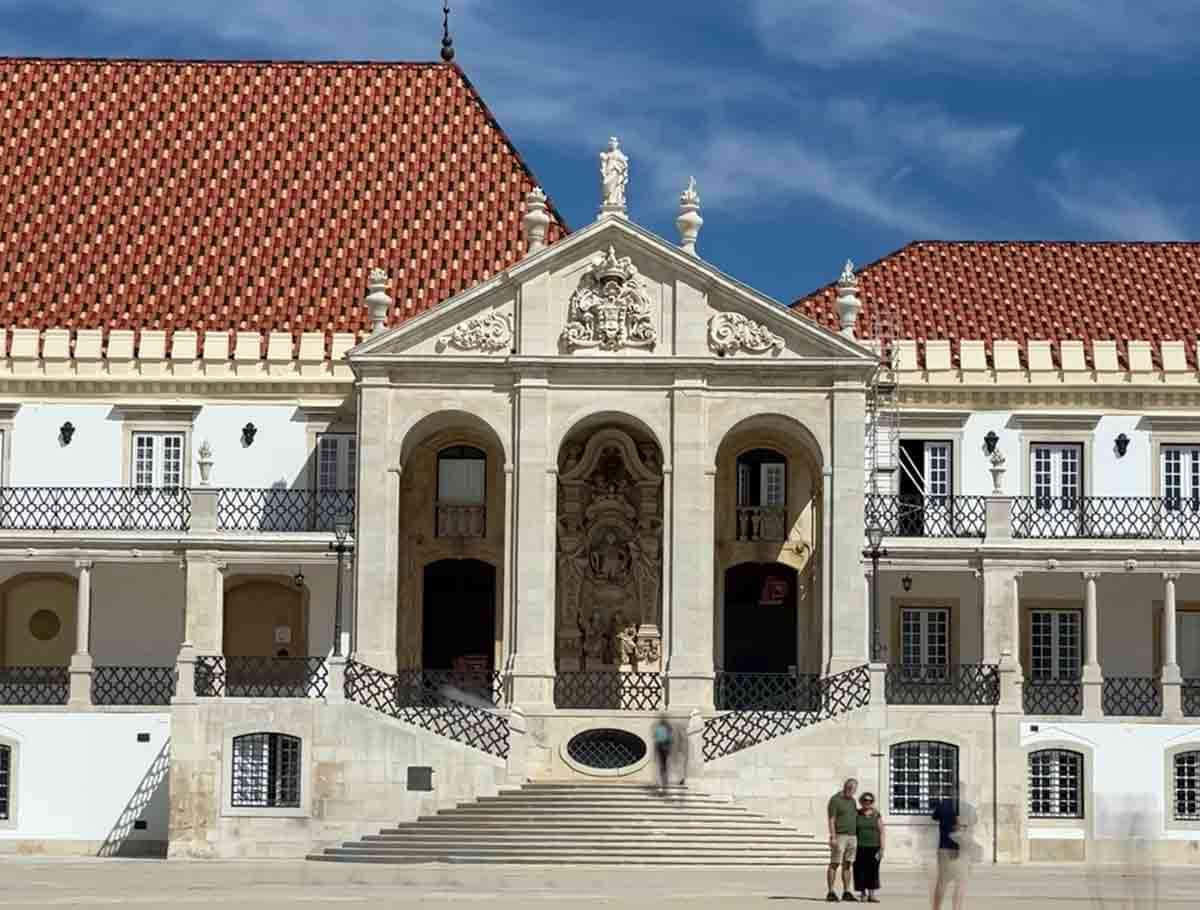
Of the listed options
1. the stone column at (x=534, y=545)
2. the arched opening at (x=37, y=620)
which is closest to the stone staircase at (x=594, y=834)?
the stone column at (x=534, y=545)

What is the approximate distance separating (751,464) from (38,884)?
57.5 ft

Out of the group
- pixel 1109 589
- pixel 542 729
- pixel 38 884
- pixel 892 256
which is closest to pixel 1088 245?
pixel 892 256

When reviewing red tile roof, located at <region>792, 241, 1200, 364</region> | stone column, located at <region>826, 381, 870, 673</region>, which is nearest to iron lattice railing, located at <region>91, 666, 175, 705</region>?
stone column, located at <region>826, 381, 870, 673</region>

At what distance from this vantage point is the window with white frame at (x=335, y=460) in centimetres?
5278

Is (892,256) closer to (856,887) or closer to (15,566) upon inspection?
(15,566)

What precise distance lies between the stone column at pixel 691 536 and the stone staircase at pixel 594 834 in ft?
9.82

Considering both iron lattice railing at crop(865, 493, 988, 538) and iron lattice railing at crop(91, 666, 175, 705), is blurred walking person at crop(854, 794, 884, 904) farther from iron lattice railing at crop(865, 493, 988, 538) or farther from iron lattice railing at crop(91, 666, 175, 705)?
iron lattice railing at crop(91, 666, 175, 705)

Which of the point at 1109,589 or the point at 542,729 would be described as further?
the point at 1109,589

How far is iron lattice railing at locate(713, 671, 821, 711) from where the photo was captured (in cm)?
4878

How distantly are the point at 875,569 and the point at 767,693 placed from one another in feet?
8.90

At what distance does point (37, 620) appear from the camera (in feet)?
173

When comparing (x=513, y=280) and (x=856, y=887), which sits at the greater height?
(x=513, y=280)

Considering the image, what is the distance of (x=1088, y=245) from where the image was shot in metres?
58.3

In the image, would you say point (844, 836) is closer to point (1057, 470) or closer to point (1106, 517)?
point (1106, 517)
